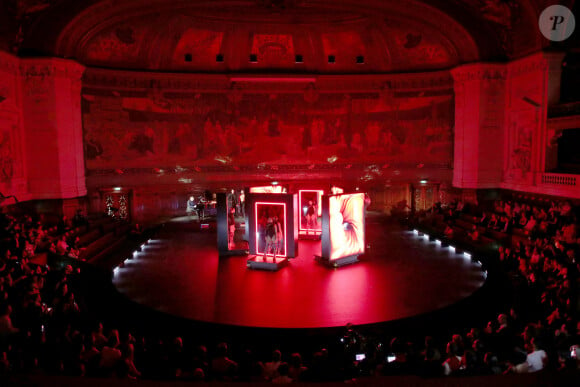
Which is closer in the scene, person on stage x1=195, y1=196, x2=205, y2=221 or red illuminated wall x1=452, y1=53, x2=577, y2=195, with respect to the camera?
red illuminated wall x1=452, y1=53, x2=577, y2=195

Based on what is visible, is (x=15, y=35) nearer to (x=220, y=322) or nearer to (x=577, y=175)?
(x=220, y=322)

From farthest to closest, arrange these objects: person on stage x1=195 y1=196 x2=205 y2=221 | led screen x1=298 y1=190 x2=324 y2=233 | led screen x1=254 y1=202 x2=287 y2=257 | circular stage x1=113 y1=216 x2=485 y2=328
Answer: person on stage x1=195 y1=196 x2=205 y2=221
led screen x1=298 y1=190 x2=324 y2=233
led screen x1=254 y1=202 x2=287 y2=257
circular stage x1=113 y1=216 x2=485 y2=328

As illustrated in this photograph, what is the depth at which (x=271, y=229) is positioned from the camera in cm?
1426

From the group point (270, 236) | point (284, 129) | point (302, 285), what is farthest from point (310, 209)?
point (284, 129)

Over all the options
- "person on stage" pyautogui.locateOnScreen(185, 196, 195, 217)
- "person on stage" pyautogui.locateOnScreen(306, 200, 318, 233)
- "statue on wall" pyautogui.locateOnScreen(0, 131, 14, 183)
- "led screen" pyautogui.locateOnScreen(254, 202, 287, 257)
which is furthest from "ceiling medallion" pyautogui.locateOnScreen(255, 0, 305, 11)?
"statue on wall" pyautogui.locateOnScreen(0, 131, 14, 183)

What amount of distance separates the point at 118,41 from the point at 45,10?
5073mm

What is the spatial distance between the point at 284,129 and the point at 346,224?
1223cm

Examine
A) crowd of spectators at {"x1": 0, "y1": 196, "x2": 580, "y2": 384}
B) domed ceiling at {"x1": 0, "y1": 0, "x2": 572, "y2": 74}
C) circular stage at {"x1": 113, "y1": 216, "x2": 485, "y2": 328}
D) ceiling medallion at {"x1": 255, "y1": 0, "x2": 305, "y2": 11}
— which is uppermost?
ceiling medallion at {"x1": 255, "y1": 0, "x2": 305, "y2": 11}

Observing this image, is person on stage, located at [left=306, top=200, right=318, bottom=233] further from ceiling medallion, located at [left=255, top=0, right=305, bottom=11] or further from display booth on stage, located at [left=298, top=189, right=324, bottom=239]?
ceiling medallion, located at [left=255, top=0, right=305, bottom=11]

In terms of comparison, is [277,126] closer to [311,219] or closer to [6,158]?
[311,219]

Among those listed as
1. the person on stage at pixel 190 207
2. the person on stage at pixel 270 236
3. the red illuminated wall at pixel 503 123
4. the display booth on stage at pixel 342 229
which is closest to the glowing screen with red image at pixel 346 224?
the display booth on stage at pixel 342 229

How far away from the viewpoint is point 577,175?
51.5 feet

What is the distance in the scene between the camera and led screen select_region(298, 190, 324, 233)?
18.2 metres

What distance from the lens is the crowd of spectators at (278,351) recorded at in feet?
20.0
